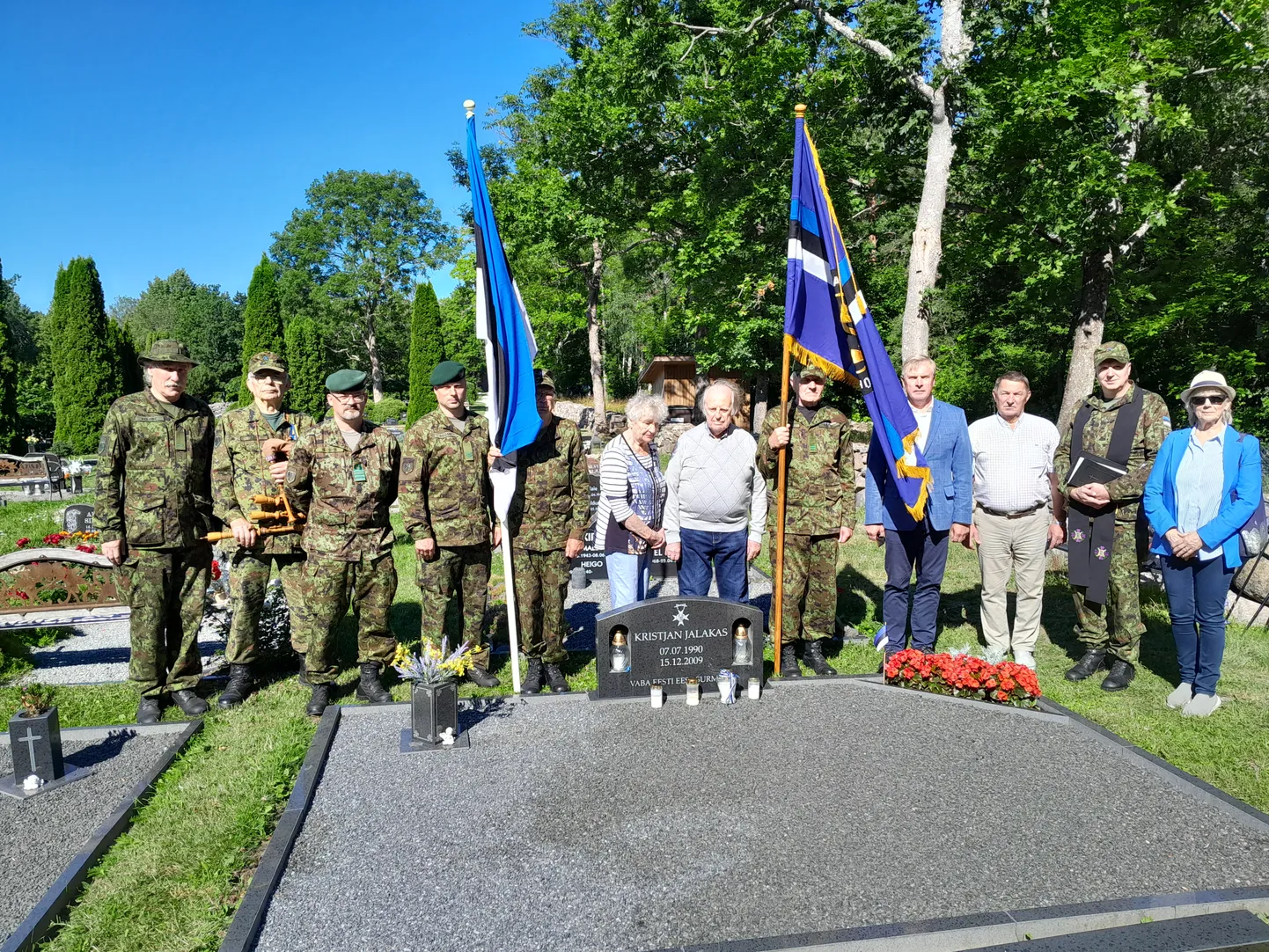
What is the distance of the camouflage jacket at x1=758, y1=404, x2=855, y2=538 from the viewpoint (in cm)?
557

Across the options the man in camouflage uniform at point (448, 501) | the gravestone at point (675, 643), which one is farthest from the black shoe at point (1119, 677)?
the man in camouflage uniform at point (448, 501)

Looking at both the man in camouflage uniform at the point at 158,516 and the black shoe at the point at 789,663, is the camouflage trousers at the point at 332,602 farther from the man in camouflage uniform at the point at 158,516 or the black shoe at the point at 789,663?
the black shoe at the point at 789,663

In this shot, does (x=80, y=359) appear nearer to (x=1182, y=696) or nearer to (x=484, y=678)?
(x=484, y=678)

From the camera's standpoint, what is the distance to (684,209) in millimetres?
19047

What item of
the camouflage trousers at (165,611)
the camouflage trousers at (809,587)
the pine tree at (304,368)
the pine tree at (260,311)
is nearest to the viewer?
the camouflage trousers at (165,611)

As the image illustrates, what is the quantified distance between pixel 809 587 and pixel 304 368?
32.2 meters

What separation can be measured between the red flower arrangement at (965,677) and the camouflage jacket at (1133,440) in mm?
1446

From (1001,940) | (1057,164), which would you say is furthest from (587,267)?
(1001,940)

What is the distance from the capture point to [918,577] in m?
5.58

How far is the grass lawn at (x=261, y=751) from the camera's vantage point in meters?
3.12

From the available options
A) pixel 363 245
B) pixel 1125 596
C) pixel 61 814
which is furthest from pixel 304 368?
pixel 1125 596

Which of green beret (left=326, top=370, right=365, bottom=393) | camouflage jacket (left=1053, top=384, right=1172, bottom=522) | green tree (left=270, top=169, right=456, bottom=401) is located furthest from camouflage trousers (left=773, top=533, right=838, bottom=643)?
green tree (left=270, top=169, right=456, bottom=401)

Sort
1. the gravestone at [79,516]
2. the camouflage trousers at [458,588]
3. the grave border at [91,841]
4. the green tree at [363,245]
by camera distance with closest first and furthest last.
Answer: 1. the grave border at [91,841]
2. the camouflage trousers at [458,588]
3. the gravestone at [79,516]
4. the green tree at [363,245]

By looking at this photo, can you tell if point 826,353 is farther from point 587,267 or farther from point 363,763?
point 587,267
